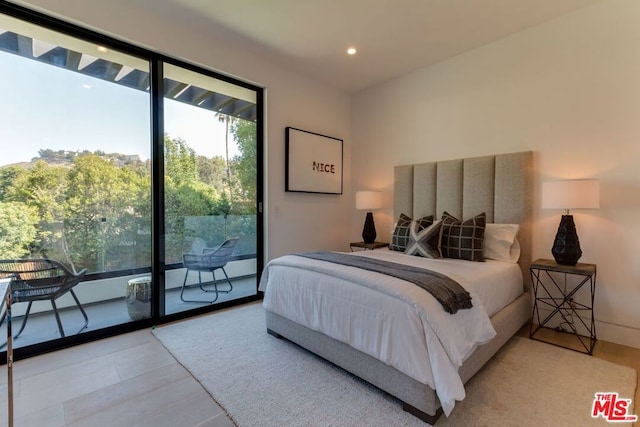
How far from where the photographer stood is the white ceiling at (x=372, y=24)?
268cm

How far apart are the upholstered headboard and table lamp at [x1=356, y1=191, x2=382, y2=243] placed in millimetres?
254

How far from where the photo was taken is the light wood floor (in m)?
1.69

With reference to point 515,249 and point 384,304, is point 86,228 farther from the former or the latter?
point 515,249

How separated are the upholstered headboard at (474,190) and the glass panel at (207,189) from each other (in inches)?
79.2

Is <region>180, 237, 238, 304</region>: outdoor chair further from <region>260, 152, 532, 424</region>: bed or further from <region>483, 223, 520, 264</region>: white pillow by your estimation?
<region>483, 223, 520, 264</region>: white pillow

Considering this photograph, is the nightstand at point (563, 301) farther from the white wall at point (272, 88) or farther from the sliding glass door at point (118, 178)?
the sliding glass door at point (118, 178)

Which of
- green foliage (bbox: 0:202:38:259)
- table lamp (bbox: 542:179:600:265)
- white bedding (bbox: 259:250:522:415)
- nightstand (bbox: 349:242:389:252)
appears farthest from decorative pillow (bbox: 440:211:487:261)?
green foliage (bbox: 0:202:38:259)

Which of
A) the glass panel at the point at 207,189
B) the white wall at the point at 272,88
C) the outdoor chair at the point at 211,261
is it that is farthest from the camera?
the outdoor chair at the point at 211,261

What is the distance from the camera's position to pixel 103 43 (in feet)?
8.87

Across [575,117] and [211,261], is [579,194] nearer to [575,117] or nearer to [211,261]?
[575,117]

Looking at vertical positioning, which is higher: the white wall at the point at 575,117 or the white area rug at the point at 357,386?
the white wall at the point at 575,117

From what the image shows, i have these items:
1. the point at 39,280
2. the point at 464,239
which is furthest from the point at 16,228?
the point at 464,239

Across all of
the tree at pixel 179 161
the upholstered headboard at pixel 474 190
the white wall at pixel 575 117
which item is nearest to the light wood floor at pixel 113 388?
the white wall at pixel 575 117

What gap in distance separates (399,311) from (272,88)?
317cm
